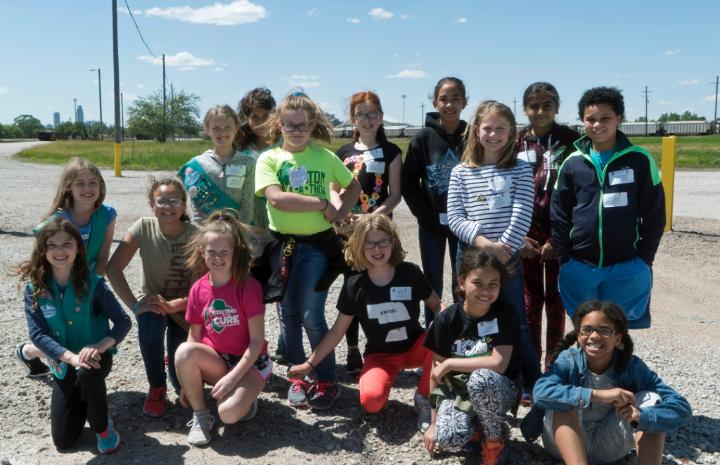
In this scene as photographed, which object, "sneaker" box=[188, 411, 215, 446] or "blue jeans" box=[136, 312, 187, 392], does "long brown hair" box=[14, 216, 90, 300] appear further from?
"sneaker" box=[188, 411, 215, 446]

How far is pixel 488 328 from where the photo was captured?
136 inches

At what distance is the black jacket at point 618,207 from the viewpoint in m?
Answer: 3.52

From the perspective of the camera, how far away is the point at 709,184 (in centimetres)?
1730

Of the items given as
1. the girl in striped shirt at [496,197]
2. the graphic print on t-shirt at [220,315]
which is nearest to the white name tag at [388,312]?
the girl in striped shirt at [496,197]

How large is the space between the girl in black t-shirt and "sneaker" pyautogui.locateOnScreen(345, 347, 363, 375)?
3.74ft

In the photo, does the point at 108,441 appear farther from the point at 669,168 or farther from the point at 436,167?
the point at 669,168

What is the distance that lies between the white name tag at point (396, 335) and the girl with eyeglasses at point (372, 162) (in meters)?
0.76

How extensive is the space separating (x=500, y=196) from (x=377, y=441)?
1.56 m

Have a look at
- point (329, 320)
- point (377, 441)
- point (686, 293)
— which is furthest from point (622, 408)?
point (686, 293)

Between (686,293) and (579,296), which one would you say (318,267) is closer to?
(579,296)

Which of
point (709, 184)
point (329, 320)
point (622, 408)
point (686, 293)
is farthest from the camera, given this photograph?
point (709, 184)

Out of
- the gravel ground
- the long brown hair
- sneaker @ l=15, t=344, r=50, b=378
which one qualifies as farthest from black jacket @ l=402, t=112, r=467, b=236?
sneaker @ l=15, t=344, r=50, b=378

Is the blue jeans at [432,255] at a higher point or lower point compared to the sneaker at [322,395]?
higher

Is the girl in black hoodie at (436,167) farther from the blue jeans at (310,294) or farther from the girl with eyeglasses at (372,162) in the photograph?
the blue jeans at (310,294)
